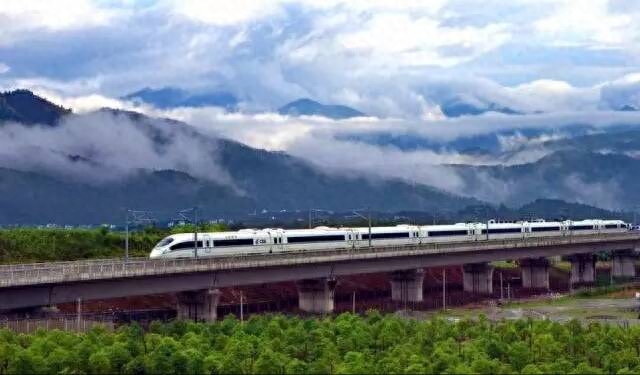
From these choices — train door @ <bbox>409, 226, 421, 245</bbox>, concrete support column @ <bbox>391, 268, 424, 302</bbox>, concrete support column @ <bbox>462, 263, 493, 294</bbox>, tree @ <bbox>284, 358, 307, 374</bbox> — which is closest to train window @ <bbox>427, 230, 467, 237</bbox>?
train door @ <bbox>409, 226, 421, 245</bbox>

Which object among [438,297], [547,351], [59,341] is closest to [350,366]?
[547,351]

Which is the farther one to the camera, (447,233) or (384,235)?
(447,233)

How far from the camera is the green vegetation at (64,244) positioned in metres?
158

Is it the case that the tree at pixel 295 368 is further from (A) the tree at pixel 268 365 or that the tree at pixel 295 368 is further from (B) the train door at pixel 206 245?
(B) the train door at pixel 206 245

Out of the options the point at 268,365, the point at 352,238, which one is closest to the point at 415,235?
the point at 352,238

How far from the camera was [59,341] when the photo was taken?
7994cm

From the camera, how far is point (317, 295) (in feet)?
477

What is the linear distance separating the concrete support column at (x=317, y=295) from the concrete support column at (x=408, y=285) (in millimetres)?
22608

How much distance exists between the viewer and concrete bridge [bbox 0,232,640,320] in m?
102

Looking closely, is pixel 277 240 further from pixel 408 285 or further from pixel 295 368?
pixel 295 368

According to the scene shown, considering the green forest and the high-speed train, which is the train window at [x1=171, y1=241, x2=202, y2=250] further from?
the green forest

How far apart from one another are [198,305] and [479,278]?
7590 cm

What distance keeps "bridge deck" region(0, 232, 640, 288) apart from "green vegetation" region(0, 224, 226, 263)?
38.3 m

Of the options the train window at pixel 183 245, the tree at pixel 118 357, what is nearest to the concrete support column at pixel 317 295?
the train window at pixel 183 245
